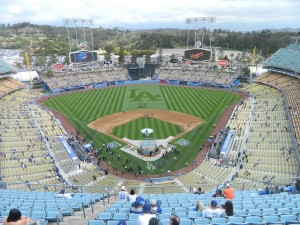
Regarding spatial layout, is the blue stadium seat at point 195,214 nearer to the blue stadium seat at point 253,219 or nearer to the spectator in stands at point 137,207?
the blue stadium seat at point 253,219

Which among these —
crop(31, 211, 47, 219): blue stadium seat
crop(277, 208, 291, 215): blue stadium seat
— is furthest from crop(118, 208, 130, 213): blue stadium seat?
crop(277, 208, 291, 215): blue stadium seat

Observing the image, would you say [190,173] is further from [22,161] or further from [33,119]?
[33,119]

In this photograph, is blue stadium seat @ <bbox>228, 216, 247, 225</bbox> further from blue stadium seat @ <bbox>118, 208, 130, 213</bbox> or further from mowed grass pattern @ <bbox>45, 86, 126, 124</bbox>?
mowed grass pattern @ <bbox>45, 86, 126, 124</bbox>

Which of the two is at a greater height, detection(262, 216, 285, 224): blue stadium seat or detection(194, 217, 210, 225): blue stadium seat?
detection(194, 217, 210, 225): blue stadium seat

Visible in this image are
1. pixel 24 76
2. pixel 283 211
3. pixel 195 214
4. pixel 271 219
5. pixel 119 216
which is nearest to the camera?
pixel 271 219

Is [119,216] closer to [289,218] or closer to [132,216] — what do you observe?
[132,216]

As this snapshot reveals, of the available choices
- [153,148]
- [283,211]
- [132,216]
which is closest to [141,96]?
[153,148]
